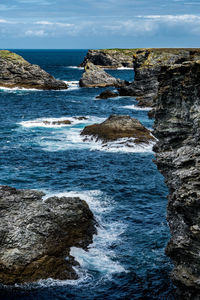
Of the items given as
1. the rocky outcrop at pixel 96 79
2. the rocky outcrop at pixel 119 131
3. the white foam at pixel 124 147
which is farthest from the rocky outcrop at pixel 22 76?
the white foam at pixel 124 147

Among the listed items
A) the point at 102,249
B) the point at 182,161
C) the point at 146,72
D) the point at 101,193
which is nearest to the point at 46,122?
the point at 101,193

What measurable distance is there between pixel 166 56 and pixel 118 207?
3522 inches

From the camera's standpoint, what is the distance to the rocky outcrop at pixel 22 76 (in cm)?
12562

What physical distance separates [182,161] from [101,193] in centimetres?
1803

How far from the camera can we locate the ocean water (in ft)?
70.6

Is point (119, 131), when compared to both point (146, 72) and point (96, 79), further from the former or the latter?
point (96, 79)

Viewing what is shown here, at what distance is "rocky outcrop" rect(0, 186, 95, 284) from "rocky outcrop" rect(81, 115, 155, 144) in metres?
25.4

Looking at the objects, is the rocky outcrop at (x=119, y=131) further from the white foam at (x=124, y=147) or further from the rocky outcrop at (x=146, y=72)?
the rocky outcrop at (x=146, y=72)

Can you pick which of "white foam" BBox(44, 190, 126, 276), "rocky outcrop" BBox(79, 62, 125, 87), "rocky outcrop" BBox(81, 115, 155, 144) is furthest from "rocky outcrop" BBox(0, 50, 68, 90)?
"white foam" BBox(44, 190, 126, 276)

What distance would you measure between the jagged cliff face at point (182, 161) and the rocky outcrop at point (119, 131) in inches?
1112

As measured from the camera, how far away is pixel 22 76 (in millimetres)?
127812

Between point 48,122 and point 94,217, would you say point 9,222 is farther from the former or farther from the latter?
point 48,122

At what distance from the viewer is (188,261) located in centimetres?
1778

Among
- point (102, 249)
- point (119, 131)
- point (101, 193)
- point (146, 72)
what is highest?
point (146, 72)
